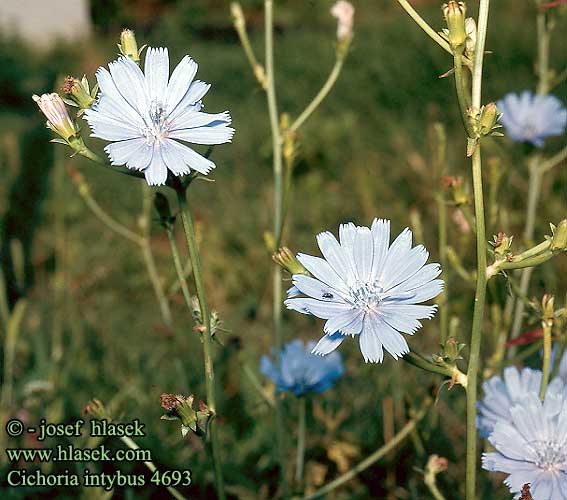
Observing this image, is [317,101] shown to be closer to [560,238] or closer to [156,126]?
[156,126]

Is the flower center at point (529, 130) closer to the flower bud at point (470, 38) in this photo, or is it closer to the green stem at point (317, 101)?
the green stem at point (317, 101)

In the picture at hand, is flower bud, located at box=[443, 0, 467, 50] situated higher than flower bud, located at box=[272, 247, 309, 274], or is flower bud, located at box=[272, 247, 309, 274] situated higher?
flower bud, located at box=[443, 0, 467, 50]

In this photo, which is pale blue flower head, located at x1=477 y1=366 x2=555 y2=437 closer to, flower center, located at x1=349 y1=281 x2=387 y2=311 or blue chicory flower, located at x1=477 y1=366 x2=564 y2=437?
blue chicory flower, located at x1=477 y1=366 x2=564 y2=437

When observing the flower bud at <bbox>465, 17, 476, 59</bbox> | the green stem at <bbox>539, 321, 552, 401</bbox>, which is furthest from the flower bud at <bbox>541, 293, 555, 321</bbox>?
the flower bud at <bbox>465, 17, 476, 59</bbox>

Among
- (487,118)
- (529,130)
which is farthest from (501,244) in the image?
(529,130)

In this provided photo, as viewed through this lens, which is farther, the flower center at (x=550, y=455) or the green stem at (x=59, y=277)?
the green stem at (x=59, y=277)

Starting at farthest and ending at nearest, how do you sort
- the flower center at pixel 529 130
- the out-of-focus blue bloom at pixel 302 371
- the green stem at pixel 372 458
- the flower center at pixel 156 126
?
the flower center at pixel 529 130
the out-of-focus blue bloom at pixel 302 371
the green stem at pixel 372 458
the flower center at pixel 156 126

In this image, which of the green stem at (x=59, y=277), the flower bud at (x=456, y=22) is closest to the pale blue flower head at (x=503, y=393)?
the flower bud at (x=456, y=22)
